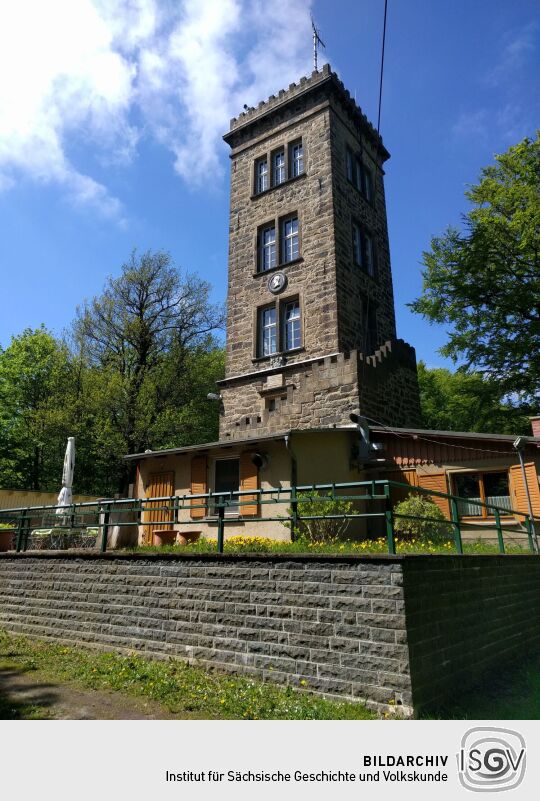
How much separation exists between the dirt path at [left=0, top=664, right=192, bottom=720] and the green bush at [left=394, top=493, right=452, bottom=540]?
7.23 metres

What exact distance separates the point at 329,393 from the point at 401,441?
112 inches

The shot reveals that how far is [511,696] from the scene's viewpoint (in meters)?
6.19

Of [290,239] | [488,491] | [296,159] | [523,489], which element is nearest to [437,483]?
[488,491]

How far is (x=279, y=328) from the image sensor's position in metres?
19.1

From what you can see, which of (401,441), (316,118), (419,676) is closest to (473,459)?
(401,441)

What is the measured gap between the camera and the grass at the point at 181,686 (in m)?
5.36

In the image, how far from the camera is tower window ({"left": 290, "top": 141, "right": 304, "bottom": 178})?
810 inches

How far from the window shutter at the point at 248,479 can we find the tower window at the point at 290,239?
9.49 meters

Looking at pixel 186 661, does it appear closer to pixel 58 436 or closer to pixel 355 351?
pixel 355 351
